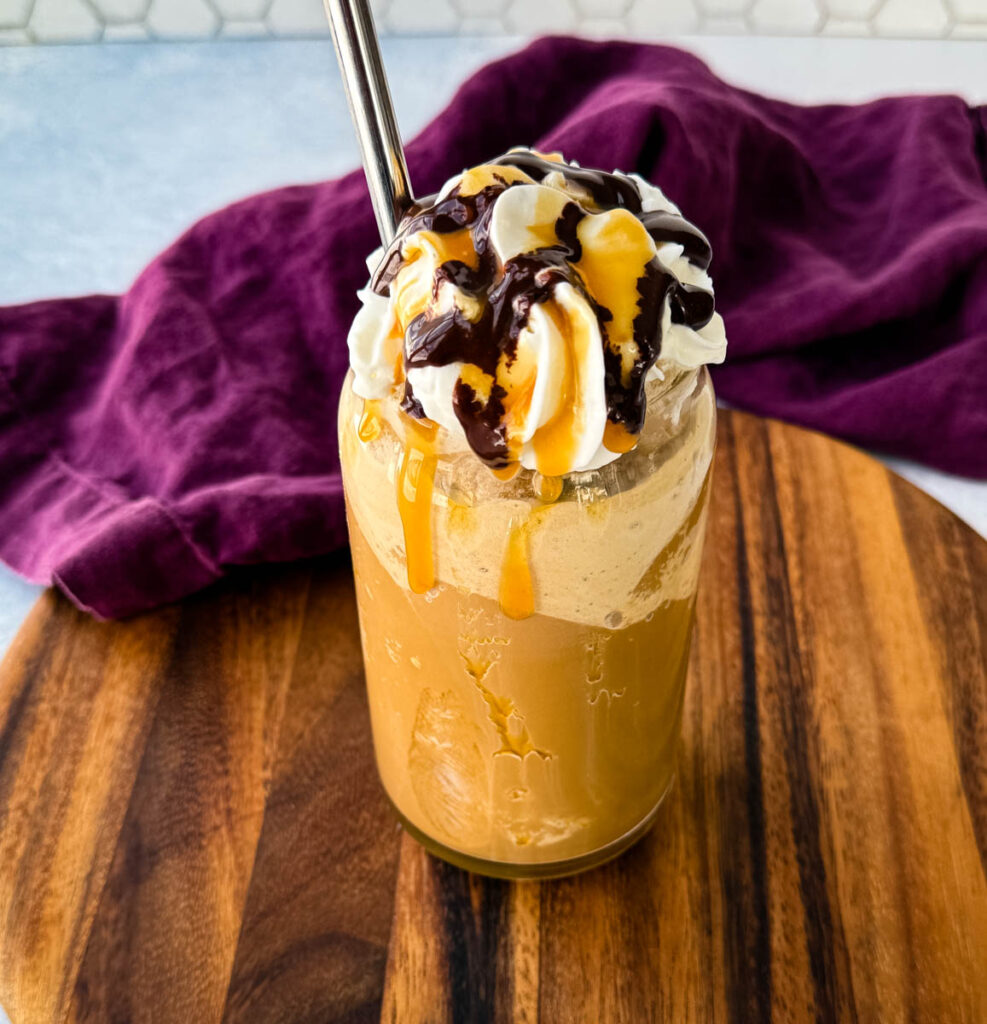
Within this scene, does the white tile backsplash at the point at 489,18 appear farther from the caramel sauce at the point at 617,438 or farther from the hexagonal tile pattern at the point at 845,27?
the caramel sauce at the point at 617,438

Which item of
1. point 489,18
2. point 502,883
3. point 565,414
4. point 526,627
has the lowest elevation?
point 502,883

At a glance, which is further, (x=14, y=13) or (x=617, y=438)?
(x=14, y=13)

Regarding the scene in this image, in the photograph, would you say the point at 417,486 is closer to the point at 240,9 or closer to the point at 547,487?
the point at 547,487

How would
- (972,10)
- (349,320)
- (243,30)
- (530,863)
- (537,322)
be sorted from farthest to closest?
(243,30), (972,10), (349,320), (530,863), (537,322)

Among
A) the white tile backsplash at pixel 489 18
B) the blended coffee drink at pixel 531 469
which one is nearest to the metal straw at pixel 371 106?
the blended coffee drink at pixel 531 469

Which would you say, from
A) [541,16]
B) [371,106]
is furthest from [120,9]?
[371,106]

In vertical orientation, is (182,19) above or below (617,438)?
below

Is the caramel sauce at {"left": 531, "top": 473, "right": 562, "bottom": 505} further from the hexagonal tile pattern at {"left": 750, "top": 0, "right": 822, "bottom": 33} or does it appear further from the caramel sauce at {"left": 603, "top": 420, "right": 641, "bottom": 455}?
the hexagonal tile pattern at {"left": 750, "top": 0, "right": 822, "bottom": 33}
